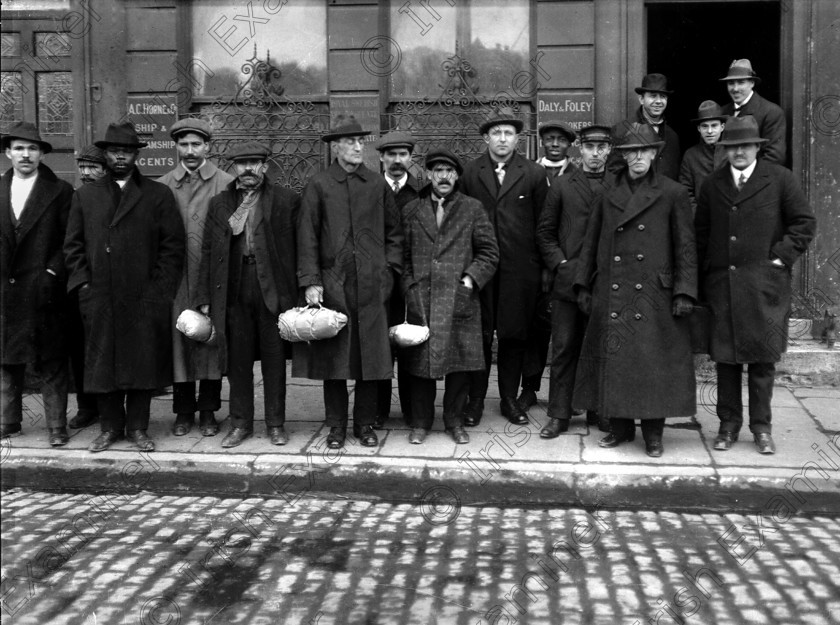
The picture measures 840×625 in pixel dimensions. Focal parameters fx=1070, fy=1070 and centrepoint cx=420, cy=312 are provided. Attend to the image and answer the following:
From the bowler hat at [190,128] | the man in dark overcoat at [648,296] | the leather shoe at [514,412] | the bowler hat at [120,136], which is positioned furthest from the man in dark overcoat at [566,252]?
the bowler hat at [120,136]

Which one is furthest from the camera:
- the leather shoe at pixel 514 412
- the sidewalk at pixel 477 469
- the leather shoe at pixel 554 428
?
the leather shoe at pixel 514 412

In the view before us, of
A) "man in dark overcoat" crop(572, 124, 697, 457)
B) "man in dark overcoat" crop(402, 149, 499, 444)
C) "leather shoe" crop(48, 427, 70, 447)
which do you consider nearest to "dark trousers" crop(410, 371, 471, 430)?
"man in dark overcoat" crop(402, 149, 499, 444)

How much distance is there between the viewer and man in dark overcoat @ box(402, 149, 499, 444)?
7188mm

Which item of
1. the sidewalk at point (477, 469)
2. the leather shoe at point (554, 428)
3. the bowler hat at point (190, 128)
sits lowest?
the sidewalk at point (477, 469)

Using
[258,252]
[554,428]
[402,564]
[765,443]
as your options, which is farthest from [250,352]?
[765,443]

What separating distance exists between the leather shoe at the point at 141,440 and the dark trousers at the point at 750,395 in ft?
12.5

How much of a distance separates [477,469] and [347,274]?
1.56m

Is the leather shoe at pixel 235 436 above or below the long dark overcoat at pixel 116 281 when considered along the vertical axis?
below

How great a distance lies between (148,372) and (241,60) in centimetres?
469

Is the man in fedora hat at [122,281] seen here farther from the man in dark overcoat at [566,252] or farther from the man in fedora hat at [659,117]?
the man in fedora hat at [659,117]

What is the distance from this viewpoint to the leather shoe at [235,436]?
23.9ft

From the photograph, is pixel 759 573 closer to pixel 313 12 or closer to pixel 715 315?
pixel 715 315

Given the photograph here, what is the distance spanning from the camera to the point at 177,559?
546 cm

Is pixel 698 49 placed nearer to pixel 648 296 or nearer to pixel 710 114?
pixel 710 114
